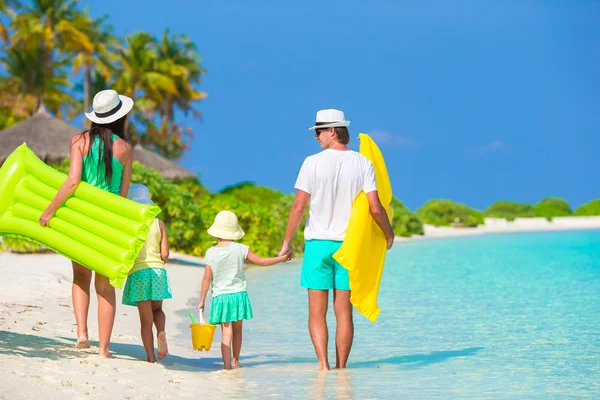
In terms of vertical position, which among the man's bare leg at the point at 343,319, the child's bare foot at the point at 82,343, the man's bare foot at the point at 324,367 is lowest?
the man's bare foot at the point at 324,367

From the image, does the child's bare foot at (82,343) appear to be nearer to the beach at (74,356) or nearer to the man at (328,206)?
the beach at (74,356)

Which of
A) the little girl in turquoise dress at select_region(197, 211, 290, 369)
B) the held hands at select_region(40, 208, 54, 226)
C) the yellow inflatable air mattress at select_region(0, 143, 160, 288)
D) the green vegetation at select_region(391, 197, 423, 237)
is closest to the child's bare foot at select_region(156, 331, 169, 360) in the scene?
the little girl in turquoise dress at select_region(197, 211, 290, 369)

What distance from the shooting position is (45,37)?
4116 centimetres

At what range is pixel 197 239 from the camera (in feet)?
65.2

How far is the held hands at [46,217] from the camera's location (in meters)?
5.98

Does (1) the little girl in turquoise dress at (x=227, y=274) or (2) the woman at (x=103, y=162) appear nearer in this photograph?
(2) the woman at (x=103, y=162)

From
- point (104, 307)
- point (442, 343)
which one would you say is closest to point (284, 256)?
point (104, 307)

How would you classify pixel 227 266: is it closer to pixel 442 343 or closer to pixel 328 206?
pixel 328 206

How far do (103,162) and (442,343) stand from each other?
4434mm

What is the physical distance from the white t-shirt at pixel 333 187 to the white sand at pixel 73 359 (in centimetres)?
137

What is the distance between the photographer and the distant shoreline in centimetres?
5016

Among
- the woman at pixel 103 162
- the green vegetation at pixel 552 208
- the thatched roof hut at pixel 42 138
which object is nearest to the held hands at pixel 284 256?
the woman at pixel 103 162

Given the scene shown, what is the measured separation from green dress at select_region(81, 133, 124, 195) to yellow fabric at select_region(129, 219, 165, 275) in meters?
0.44

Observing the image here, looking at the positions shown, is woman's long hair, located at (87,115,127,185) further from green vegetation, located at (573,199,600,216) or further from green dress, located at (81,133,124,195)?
green vegetation, located at (573,199,600,216)
